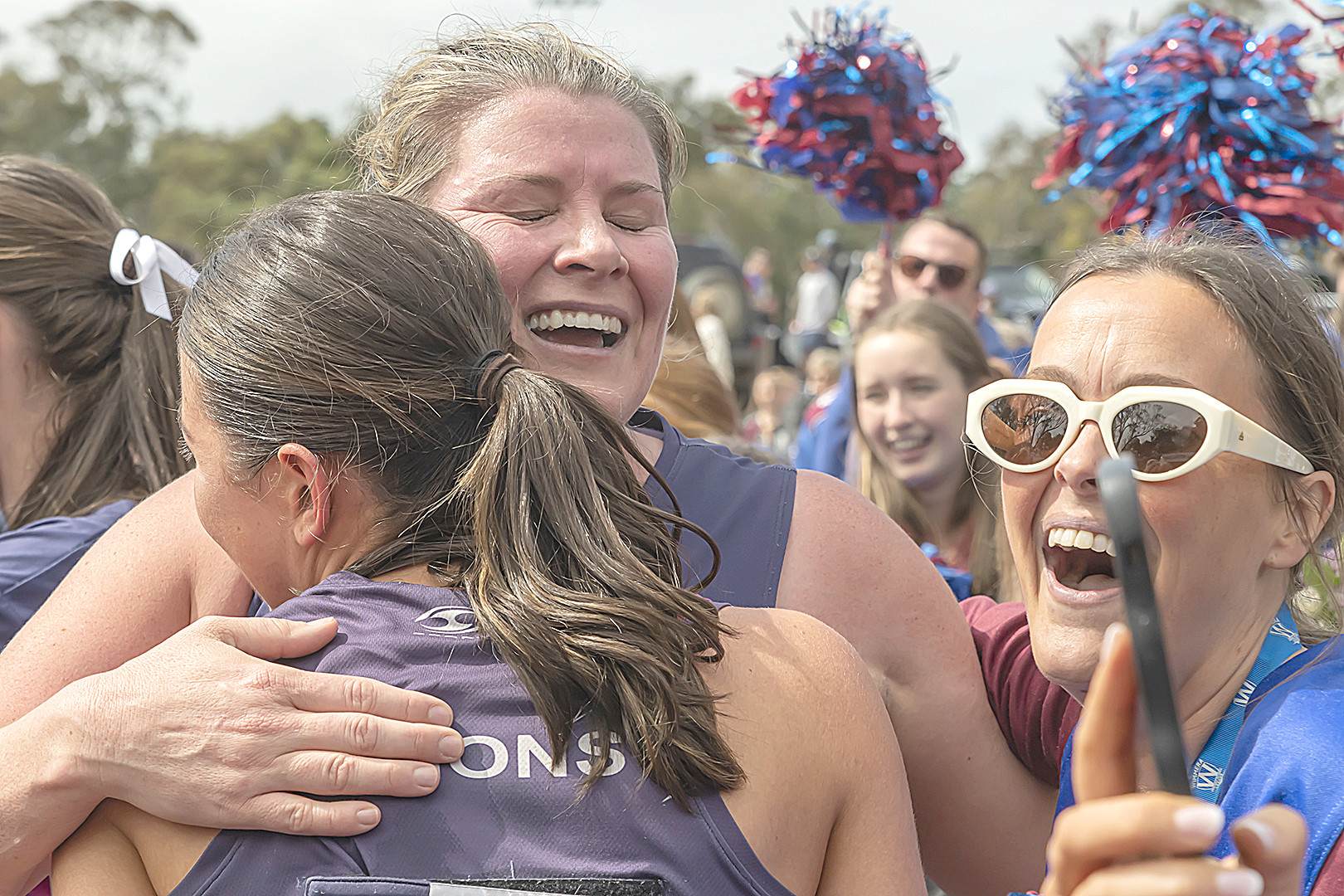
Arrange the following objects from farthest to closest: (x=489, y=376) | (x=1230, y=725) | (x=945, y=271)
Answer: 1. (x=945, y=271)
2. (x=1230, y=725)
3. (x=489, y=376)

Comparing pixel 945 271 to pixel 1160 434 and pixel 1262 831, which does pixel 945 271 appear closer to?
pixel 1160 434

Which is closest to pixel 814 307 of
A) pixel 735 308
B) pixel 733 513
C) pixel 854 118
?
pixel 735 308

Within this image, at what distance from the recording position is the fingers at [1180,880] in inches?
30.1

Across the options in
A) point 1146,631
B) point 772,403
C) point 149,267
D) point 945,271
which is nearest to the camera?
point 1146,631

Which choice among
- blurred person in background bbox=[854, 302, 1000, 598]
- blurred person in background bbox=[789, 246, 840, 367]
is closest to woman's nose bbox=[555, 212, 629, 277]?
blurred person in background bbox=[854, 302, 1000, 598]

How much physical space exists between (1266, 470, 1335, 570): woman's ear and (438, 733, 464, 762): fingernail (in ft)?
3.39

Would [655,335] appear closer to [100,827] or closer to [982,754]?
[982,754]

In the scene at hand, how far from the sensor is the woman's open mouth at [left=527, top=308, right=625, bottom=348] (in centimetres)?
194

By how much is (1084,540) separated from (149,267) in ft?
6.17

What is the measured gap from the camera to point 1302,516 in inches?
61.4

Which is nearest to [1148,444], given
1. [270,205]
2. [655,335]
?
[655,335]

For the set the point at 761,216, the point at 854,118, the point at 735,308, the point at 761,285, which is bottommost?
the point at 854,118

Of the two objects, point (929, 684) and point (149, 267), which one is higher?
point (149, 267)

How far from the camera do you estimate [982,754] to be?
1894mm
